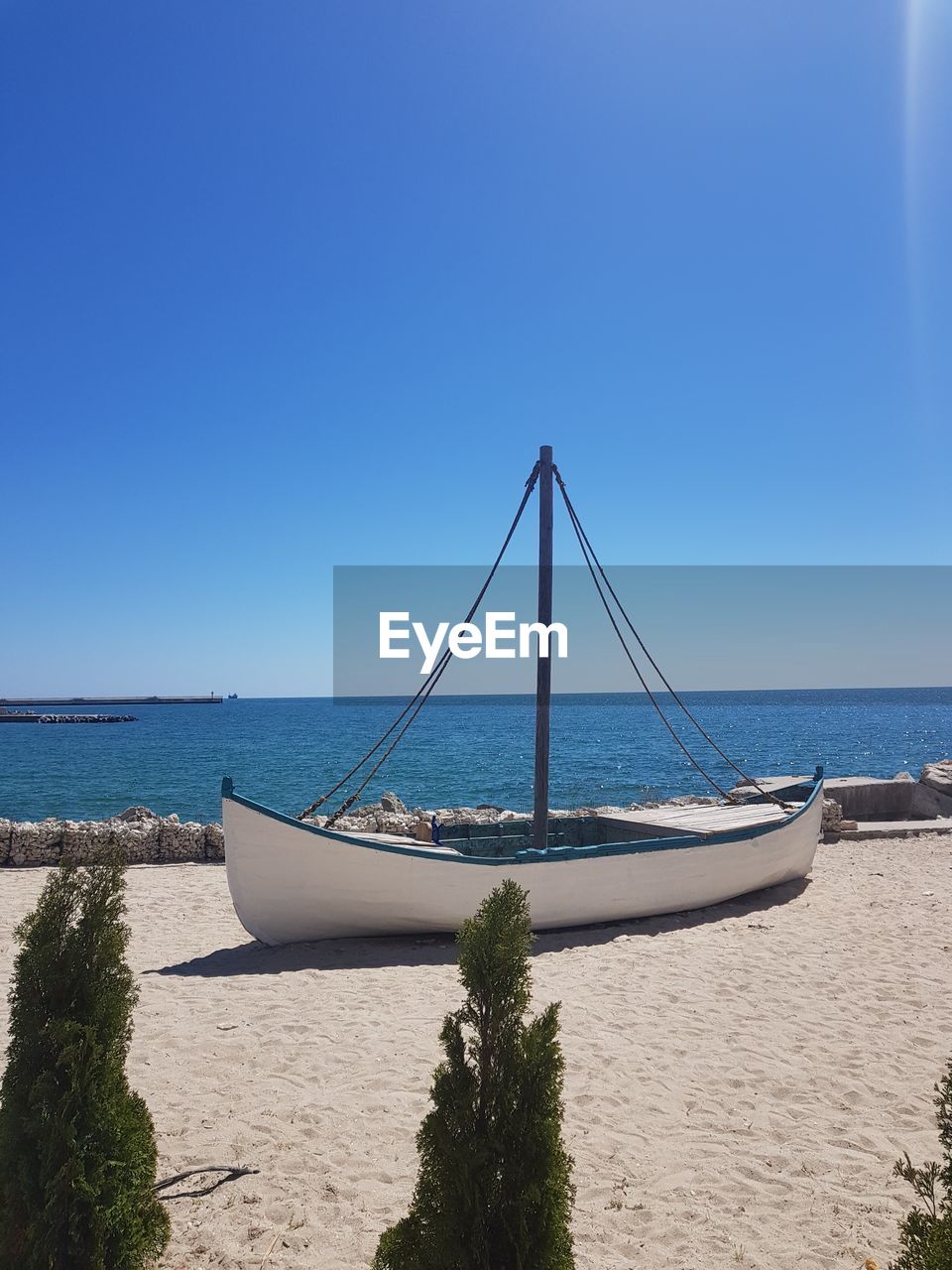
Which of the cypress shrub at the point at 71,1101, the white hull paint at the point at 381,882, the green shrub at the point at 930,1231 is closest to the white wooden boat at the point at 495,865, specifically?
the white hull paint at the point at 381,882

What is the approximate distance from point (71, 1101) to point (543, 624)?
7.30 meters

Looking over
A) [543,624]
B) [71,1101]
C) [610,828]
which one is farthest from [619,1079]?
[610,828]

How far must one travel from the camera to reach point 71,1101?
2572 millimetres

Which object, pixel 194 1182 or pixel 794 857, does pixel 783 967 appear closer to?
pixel 794 857

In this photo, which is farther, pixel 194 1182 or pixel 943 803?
pixel 943 803

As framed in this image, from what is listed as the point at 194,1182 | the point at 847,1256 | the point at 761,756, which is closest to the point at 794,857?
the point at 847,1256

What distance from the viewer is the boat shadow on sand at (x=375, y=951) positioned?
24.3 feet

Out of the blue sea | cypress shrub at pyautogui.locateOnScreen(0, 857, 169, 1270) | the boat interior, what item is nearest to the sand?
cypress shrub at pyautogui.locateOnScreen(0, 857, 169, 1270)

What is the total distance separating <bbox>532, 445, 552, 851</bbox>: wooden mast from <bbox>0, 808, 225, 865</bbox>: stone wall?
20.6ft

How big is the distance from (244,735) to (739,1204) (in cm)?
7890

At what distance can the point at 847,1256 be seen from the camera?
3.32 m

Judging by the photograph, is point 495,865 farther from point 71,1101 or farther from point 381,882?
point 71,1101

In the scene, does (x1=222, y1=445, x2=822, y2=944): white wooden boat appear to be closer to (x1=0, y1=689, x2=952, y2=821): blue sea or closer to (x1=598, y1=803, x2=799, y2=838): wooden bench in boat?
(x1=598, y1=803, x2=799, y2=838): wooden bench in boat

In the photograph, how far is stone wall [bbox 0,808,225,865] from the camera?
512 inches
